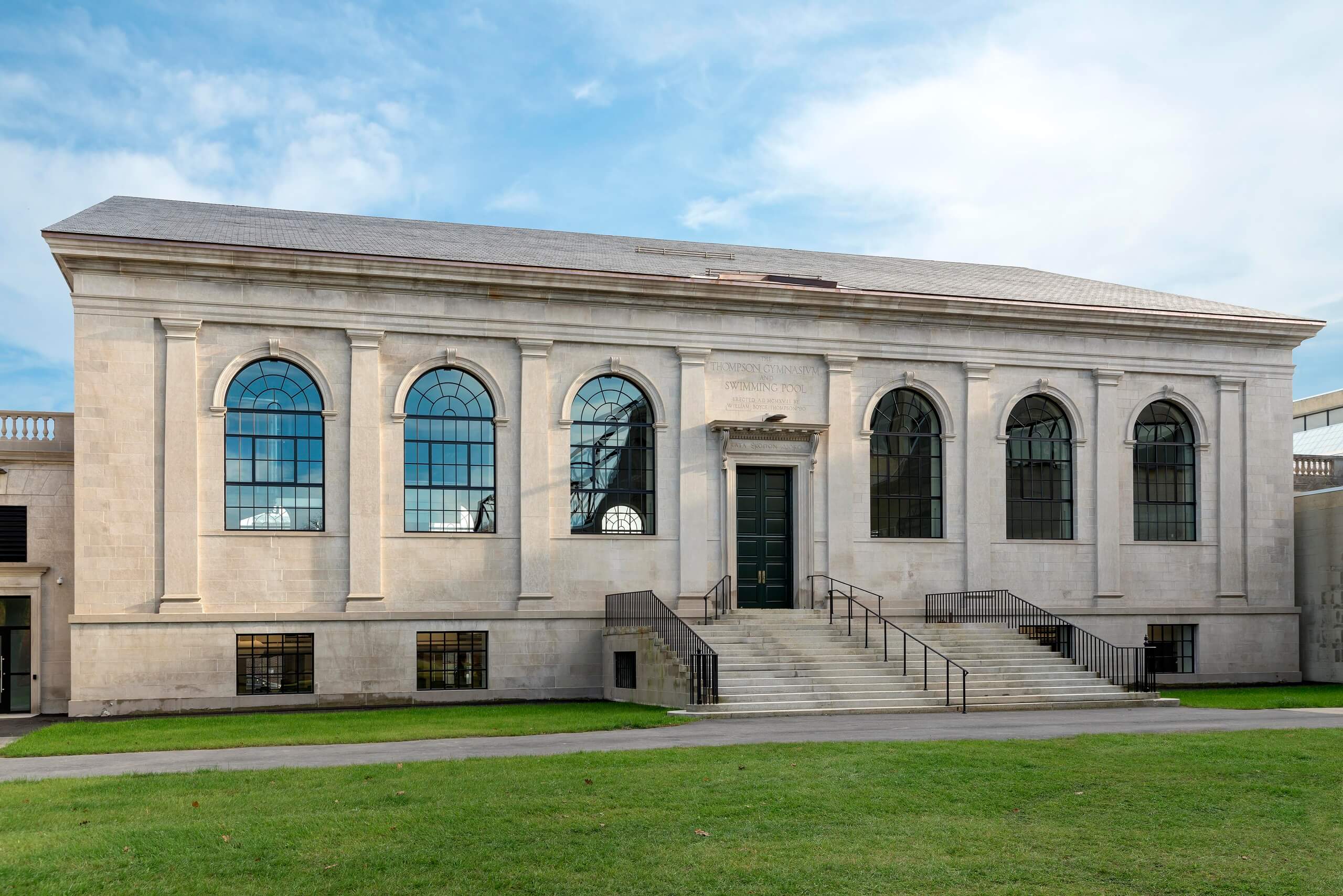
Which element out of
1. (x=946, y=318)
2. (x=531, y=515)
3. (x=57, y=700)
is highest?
(x=946, y=318)

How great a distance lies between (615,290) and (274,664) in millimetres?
10941

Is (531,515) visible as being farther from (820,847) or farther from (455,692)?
(820,847)

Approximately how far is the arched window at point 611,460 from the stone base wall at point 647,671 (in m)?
2.61

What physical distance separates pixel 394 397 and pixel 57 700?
9.41 metres

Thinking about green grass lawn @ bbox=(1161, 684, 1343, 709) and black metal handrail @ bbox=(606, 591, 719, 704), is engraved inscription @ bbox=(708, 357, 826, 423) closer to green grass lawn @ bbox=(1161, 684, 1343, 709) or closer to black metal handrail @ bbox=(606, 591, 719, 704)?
black metal handrail @ bbox=(606, 591, 719, 704)

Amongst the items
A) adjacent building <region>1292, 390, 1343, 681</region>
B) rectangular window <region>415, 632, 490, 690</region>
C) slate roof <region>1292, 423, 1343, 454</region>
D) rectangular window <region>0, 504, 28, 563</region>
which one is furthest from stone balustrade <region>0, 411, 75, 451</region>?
slate roof <region>1292, 423, 1343, 454</region>

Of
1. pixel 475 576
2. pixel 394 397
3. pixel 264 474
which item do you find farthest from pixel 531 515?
pixel 264 474

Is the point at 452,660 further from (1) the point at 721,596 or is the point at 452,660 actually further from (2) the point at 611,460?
(1) the point at 721,596

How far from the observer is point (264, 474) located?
83.4ft

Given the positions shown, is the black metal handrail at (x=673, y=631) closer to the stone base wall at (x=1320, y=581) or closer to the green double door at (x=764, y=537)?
the green double door at (x=764, y=537)

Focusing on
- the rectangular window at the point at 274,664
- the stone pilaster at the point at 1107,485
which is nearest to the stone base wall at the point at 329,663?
the rectangular window at the point at 274,664

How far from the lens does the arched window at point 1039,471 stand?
2994 centimetres

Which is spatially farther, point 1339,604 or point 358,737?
point 1339,604

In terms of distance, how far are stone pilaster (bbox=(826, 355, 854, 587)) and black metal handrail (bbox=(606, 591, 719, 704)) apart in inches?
168
